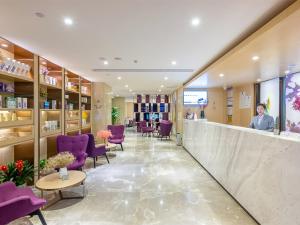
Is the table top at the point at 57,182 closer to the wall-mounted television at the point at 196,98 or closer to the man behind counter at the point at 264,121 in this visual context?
the man behind counter at the point at 264,121

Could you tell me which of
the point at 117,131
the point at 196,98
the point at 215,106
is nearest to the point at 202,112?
the point at 196,98

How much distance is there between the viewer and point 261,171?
265 cm

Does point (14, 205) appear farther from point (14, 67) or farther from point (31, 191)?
point (14, 67)

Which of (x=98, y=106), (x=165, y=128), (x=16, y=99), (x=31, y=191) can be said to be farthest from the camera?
(x=165, y=128)

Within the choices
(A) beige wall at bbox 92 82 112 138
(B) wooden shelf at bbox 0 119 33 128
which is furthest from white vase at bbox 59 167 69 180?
(A) beige wall at bbox 92 82 112 138

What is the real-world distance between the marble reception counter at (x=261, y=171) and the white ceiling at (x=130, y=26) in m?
1.65

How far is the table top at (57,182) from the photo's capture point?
306 cm

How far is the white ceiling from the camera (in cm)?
243

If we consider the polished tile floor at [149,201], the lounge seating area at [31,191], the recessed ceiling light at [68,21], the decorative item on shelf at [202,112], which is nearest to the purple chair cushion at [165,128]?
the decorative item on shelf at [202,112]

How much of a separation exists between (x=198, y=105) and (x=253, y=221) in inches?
274

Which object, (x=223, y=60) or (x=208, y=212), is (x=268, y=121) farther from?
(x=208, y=212)

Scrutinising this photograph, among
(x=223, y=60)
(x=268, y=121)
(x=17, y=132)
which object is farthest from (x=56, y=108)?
(x=268, y=121)

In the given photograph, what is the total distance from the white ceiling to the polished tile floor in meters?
2.82

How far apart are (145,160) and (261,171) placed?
4088 mm
